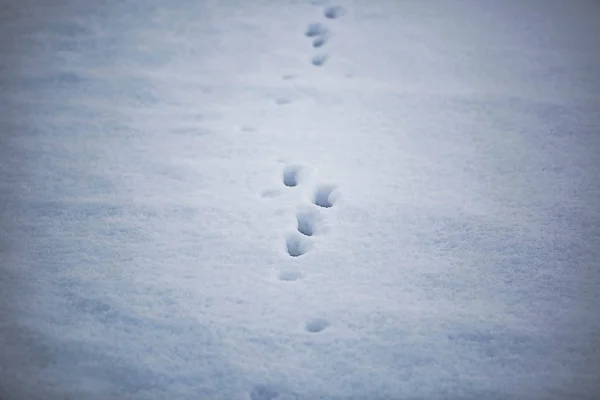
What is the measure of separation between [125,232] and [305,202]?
488mm

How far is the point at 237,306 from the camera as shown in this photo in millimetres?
1056

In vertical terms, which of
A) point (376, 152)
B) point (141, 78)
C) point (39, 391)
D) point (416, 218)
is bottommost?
point (39, 391)

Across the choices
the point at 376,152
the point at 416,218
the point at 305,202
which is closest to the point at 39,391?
the point at 305,202

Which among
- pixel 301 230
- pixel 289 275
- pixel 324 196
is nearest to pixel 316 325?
pixel 289 275

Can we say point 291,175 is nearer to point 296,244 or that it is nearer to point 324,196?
point 324,196

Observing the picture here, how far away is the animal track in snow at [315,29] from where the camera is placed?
6.36ft

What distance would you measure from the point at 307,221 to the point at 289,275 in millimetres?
189

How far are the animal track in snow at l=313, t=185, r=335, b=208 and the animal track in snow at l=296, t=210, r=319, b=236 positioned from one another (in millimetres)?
61

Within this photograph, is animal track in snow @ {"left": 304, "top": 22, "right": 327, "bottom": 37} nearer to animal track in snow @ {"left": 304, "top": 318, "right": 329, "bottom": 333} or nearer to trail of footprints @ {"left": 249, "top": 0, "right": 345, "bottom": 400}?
trail of footprints @ {"left": 249, "top": 0, "right": 345, "bottom": 400}

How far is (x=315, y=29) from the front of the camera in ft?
6.42

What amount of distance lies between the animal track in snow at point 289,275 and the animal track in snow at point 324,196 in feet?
0.84

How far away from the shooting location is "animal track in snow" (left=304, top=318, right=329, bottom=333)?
101 cm

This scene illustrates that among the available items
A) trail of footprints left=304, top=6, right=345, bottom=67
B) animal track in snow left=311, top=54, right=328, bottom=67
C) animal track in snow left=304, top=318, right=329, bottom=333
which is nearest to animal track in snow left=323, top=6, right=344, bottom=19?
trail of footprints left=304, top=6, right=345, bottom=67

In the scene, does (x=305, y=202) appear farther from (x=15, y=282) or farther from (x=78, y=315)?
(x=15, y=282)
